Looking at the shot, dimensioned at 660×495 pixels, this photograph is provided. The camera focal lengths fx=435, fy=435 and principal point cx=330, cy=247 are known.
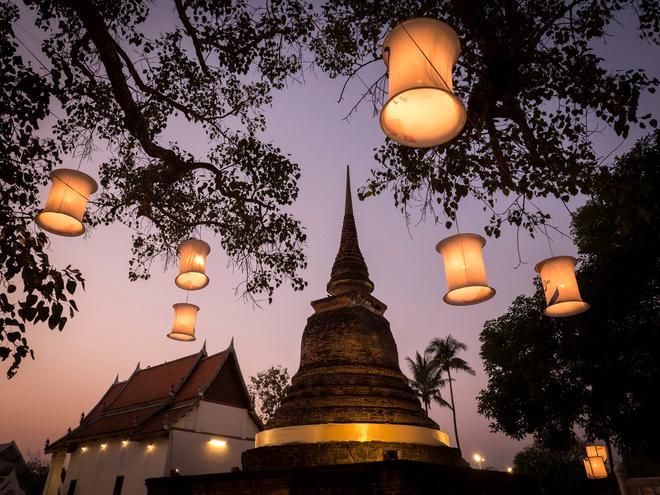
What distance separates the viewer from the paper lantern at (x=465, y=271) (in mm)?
5168

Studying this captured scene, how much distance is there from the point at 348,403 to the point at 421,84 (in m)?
7.38

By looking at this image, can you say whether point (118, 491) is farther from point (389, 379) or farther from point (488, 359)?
point (488, 359)

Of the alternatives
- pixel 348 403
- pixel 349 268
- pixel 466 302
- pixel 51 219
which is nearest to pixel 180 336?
pixel 51 219

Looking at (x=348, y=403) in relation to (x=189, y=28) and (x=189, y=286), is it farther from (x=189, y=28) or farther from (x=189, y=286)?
(x=189, y=28)

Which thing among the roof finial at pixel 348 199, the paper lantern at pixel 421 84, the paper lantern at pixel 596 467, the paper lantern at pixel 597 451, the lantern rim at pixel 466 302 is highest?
the roof finial at pixel 348 199

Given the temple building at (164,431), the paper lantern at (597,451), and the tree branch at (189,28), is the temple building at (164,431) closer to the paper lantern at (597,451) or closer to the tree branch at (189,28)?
the paper lantern at (597,451)

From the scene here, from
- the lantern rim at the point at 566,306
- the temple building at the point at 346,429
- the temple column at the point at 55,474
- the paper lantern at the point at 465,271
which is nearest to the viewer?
the paper lantern at the point at 465,271

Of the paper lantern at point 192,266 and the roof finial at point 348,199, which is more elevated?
the roof finial at point 348,199

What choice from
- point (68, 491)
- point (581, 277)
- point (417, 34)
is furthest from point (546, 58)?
point (68, 491)

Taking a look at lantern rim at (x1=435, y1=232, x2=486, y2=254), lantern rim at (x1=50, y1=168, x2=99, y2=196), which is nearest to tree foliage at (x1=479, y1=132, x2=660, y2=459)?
lantern rim at (x1=435, y1=232, x2=486, y2=254)

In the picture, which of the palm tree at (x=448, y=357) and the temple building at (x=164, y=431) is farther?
the palm tree at (x=448, y=357)

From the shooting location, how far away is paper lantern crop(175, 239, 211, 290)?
636 cm

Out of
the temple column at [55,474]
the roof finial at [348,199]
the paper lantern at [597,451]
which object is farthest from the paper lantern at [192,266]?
the temple column at [55,474]

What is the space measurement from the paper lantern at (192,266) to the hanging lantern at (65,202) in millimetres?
1523
